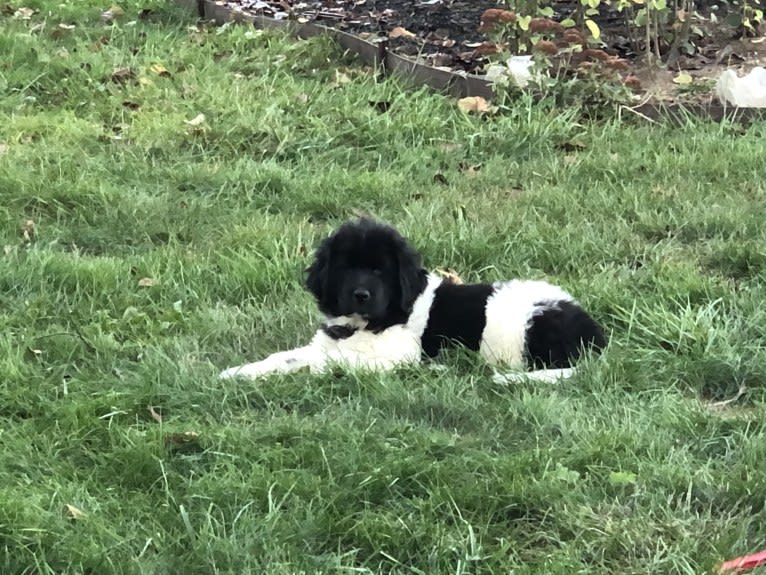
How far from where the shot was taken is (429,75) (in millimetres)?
7332

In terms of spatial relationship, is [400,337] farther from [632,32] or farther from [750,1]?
[750,1]

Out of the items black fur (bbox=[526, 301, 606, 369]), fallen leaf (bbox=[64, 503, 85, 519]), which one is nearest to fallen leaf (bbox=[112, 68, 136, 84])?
black fur (bbox=[526, 301, 606, 369])

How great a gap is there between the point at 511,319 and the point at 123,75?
4655 mm

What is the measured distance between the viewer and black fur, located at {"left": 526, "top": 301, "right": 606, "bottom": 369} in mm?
3873

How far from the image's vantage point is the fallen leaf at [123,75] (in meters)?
7.57

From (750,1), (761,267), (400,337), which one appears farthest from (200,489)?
(750,1)

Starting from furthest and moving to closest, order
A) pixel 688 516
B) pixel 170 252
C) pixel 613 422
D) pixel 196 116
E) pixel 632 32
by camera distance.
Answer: pixel 632 32 → pixel 196 116 → pixel 170 252 → pixel 613 422 → pixel 688 516

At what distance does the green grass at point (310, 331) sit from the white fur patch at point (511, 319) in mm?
161

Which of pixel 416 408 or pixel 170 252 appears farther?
pixel 170 252

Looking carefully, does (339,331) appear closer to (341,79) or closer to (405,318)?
(405,318)

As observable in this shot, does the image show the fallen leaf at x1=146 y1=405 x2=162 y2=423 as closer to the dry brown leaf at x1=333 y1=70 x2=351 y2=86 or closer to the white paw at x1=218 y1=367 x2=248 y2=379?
the white paw at x1=218 y1=367 x2=248 y2=379

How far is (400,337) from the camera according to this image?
13.1 ft

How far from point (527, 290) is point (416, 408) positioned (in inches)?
31.3

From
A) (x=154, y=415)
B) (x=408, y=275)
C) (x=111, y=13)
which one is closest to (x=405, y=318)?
(x=408, y=275)
